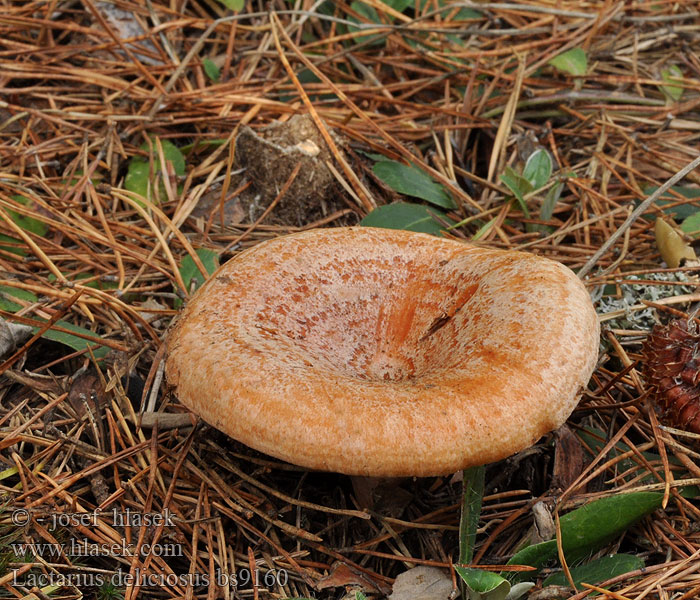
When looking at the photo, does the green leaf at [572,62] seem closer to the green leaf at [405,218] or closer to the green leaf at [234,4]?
the green leaf at [405,218]

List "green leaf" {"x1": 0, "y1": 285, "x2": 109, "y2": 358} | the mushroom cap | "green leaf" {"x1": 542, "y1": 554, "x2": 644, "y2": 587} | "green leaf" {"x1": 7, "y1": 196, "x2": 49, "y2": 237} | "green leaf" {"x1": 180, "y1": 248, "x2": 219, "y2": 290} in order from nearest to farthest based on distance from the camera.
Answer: the mushroom cap → "green leaf" {"x1": 542, "y1": 554, "x2": 644, "y2": 587} → "green leaf" {"x1": 0, "y1": 285, "x2": 109, "y2": 358} → "green leaf" {"x1": 180, "y1": 248, "x2": 219, "y2": 290} → "green leaf" {"x1": 7, "y1": 196, "x2": 49, "y2": 237}

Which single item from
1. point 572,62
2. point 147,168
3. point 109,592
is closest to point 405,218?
point 147,168

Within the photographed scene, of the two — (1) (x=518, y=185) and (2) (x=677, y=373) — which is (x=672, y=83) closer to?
(1) (x=518, y=185)

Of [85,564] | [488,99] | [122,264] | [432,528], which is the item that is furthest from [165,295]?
[488,99]

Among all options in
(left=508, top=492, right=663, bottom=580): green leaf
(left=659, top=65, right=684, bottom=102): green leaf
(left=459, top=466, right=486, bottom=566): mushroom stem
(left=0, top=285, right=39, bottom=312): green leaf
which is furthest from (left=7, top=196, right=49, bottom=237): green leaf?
(left=659, top=65, right=684, bottom=102): green leaf

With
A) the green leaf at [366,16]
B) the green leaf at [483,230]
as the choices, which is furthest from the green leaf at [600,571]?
the green leaf at [366,16]

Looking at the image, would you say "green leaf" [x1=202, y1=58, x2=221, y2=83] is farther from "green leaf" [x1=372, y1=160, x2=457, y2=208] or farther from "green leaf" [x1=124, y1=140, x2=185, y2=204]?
"green leaf" [x1=372, y1=160, x2=457, y2=208]
